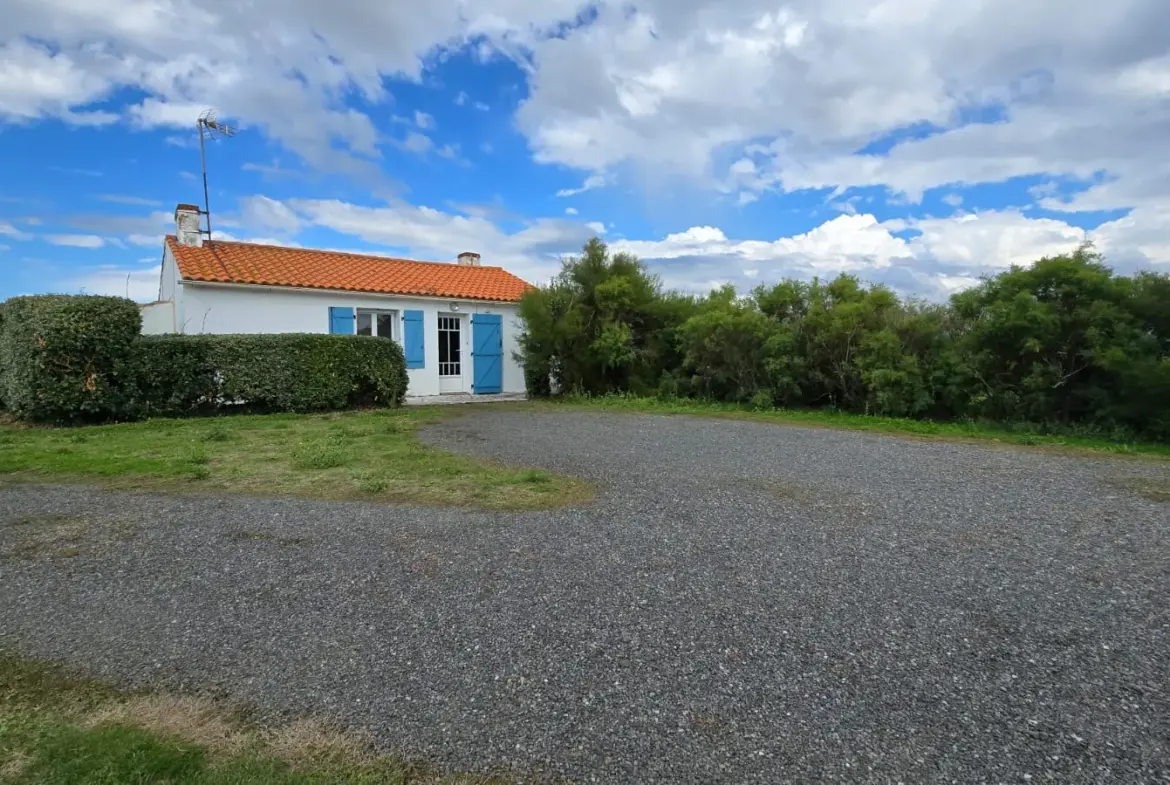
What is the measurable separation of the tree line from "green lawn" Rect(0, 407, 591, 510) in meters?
6.31

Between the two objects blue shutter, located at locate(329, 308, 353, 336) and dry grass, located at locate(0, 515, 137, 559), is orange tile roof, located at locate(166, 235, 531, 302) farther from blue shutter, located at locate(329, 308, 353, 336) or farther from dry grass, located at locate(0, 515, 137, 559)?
dry grass, located at locate(0, 515, 137, 559)

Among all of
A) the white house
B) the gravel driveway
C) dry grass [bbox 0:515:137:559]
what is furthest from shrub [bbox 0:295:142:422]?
dry grass [bbox 0:515:137:559]

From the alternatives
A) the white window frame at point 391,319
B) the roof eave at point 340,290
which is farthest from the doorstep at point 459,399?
the roof eave at point 340,290

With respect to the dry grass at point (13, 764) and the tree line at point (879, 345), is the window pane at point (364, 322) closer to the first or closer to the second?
the tree line at point (879, 345)

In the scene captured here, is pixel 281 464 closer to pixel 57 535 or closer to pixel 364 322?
pixel 57 535

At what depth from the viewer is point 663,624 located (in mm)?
3043

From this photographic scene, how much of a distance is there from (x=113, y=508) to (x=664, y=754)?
4.86 m

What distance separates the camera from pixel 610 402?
47.4ft

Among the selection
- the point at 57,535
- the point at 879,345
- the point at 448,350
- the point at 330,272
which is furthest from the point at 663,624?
the point at 330,272

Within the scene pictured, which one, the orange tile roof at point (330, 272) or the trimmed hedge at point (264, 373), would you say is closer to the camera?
the trimmed hedge at point (264, 373)

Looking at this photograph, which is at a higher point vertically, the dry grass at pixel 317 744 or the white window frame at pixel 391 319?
the white window frame at pixel 391 319

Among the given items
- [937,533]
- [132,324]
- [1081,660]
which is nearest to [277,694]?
[1081,660]

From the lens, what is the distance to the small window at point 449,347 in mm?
16281

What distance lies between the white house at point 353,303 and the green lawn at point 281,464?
4110 mm
